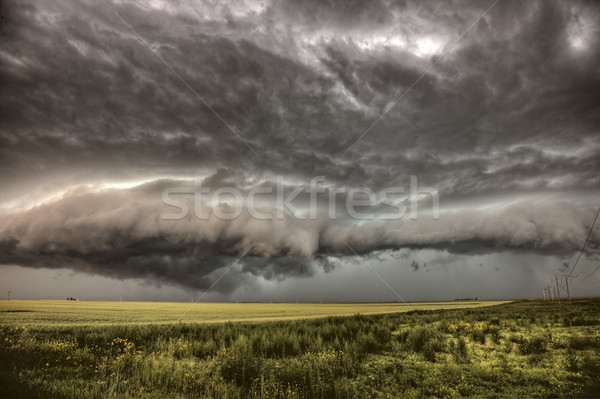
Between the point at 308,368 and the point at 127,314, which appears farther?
the point at 127,314

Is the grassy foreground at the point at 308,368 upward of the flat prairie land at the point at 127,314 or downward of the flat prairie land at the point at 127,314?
upward

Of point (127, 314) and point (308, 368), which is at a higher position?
point (308, 368)

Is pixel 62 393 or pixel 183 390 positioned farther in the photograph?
pixel 183 390

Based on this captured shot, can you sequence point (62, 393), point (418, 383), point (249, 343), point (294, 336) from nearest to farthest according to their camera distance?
point (62, 393), point (418, 383), point (249, 343), point (294, 336)

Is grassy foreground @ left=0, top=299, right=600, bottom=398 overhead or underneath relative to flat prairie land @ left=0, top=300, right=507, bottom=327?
overhead

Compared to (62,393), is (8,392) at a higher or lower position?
higher

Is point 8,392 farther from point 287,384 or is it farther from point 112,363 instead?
point 287,384

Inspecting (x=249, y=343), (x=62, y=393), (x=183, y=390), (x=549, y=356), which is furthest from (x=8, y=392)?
(x=549, y=356)

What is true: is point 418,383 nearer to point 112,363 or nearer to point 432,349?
point 432,349

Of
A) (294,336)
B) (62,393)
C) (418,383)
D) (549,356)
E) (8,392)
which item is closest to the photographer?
(8,392)

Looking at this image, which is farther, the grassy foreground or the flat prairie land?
the flat prairie land

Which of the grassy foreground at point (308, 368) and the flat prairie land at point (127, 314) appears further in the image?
the flat prairie land at point (127, 314)

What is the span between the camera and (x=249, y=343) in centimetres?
1884

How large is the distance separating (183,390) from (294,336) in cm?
966
